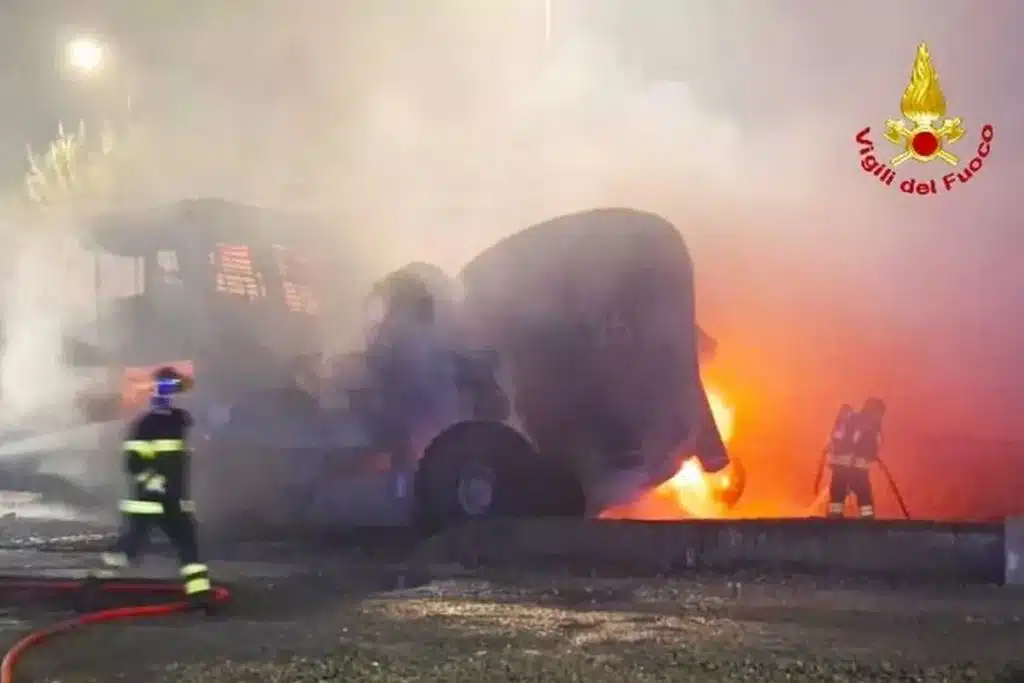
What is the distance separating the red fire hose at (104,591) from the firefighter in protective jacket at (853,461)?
498 cm

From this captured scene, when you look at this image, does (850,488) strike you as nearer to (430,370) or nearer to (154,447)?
(430,370)

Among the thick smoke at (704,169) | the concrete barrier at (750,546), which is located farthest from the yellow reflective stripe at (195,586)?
the thick smoke at (704,169)

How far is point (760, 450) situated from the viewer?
9484mm

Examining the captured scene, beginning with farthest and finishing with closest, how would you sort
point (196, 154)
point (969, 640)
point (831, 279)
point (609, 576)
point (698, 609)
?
point (196, 154) → point (831, 279) → point (609, 576) → point (698, 609) → point (969, 640)

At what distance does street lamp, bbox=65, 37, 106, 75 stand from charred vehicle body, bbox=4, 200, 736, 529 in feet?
10.2

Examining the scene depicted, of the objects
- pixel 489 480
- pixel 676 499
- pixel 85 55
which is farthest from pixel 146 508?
pixel 85 55

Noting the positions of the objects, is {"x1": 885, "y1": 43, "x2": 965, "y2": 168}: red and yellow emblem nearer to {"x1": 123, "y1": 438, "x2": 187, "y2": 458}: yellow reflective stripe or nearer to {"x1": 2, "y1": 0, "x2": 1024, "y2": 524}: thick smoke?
{"x1": 2, "y1": 0, "x2": 1024, "y2": 524}: thick smoke

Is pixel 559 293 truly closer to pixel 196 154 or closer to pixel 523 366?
pixel 523 366

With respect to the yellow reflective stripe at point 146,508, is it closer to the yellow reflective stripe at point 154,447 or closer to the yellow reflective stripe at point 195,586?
the yellow reflective stripe at point 154,447

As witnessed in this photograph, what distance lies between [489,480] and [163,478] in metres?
3.86

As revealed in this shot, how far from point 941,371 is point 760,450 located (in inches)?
64.5

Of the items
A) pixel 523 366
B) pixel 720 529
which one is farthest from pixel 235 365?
pixel 720 529

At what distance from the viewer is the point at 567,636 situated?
4863 millimetres

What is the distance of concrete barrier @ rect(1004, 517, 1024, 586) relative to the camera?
6348 millimetres
